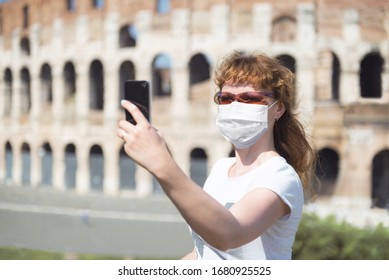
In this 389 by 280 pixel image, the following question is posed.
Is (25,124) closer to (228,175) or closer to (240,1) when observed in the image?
(240,1)

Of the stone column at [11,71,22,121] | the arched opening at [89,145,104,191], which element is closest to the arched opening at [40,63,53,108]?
the stone column at [11,71,22,121]

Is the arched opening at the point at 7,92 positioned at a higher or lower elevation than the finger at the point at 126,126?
higher

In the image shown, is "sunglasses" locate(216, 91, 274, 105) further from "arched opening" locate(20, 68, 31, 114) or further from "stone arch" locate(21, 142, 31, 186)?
"arched opening" locate(20, 68, 31, 114)

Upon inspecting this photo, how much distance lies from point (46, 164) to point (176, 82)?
574 cm

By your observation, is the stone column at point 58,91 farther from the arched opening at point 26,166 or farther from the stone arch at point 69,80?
the arched opening at point 26,166

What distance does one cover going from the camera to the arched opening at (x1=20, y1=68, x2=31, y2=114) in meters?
17.5

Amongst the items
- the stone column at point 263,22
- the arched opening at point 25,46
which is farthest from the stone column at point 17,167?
the stone column at point 263,22

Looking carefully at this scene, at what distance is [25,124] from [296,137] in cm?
1626

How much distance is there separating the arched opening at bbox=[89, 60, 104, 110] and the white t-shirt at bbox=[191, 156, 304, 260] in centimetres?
1658

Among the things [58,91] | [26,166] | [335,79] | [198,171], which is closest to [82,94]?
[58,91]

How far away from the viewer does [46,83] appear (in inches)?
744

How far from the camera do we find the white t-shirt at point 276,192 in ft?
6.64

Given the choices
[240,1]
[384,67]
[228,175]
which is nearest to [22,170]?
[240,1]

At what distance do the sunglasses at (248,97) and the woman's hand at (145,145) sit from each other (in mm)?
610
